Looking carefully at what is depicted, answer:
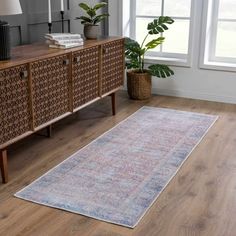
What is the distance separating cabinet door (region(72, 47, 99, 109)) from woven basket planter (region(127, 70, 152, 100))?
2.75ft

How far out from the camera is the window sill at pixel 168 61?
4352 millimetres

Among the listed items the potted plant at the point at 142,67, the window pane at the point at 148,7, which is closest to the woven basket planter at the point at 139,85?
the potted plant at the point at 142,67

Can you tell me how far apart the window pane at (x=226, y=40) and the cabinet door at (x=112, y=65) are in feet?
3.90

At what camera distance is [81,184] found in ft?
8.18

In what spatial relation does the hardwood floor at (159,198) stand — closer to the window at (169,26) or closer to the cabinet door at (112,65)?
the cabinet door at (112,65)

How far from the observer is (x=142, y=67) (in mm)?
4320

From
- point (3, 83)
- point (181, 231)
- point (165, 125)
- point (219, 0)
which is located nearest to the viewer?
point (181, 231)

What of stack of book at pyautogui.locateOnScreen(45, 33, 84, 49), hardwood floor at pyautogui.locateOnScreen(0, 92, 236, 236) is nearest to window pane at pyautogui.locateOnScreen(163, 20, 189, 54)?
hardwood floor at pyautogui.locateOnScreen(0, 92, 236, 236)

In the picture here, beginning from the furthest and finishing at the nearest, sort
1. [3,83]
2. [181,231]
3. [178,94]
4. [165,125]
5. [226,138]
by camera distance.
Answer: [178,94], [165,125], [226,138], [3,83], [181,231]

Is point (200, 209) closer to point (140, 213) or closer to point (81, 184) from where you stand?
point (140, 213)

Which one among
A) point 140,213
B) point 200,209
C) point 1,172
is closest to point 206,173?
point 200,209

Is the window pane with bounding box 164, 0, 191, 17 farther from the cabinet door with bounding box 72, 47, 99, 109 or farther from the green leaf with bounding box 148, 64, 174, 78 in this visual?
the cabinet door with bounding box 72, 47, 99, 109

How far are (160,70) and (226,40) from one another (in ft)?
2.64

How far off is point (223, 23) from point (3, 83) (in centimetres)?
274
